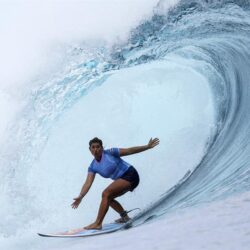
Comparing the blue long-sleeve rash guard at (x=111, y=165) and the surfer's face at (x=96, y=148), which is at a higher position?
the surfer's face at (x=96, y=148)

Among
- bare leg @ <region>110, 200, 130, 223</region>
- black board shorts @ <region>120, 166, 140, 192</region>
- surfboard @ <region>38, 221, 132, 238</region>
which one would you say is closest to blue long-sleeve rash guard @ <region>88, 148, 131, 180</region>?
black board shorts @ <region>120, 166, 140, 192</region>

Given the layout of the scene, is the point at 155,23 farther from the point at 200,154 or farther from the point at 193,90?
the point at 200,154

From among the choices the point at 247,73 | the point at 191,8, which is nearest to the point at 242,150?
the point at 247,73

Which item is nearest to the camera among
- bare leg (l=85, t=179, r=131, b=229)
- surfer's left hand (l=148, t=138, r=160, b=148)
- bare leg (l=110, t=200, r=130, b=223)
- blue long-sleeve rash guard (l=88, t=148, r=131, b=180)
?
surfer's left hand (l=148, t=138, r=160, b=148)

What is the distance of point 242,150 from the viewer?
5.88 metres

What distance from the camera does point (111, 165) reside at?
4621 millimetres

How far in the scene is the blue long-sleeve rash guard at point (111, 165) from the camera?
462cm

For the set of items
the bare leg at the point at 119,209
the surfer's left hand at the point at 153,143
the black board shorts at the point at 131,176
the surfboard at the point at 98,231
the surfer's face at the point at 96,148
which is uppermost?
the surfer's face at the point at 96,148

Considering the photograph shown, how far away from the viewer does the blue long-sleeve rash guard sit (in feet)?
15.2

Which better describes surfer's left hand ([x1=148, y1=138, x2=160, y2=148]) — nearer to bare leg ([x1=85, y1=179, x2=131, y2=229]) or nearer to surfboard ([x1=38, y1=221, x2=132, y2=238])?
bare leg ([x1=85, y1=179, x2=131, y2=229])

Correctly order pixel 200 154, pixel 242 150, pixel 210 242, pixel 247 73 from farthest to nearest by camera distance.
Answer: pixel 247 73
pixel 200 154
pixel 242 150
pixel 210 242

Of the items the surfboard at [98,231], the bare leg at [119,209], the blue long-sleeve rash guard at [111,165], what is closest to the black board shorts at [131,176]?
the blue long-sleeve rash guard at [111,165]

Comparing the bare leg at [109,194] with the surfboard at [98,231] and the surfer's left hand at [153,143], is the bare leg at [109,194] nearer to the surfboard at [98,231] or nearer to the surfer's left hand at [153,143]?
the surfboard at [98,231]

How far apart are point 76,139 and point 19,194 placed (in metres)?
2.30
